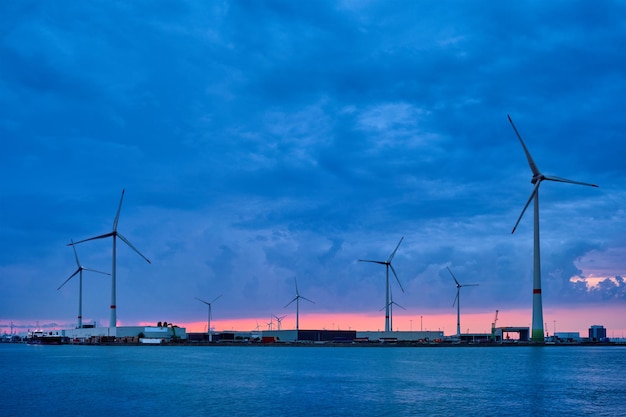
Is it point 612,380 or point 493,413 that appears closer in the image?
point 493,413

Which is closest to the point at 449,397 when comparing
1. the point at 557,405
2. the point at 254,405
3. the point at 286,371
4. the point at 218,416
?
the point at 557,405

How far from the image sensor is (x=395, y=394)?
94.4m

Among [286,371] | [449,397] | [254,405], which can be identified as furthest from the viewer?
[286,371]

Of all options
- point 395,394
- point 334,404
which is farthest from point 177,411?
point 395,394

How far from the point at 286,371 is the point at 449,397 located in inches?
2385

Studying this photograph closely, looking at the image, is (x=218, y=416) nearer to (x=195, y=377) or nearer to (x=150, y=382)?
(x=150, y=382)

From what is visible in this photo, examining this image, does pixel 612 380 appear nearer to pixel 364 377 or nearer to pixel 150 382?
pixel 364 377

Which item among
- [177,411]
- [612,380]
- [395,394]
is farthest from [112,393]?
[612,380]

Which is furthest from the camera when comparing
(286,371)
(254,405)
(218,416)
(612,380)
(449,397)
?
(286,371)

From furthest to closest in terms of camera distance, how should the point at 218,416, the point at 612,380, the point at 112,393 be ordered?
the point at 612,380 → the point at 112,393 → the point at 218,416

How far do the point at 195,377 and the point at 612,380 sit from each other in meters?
78.2

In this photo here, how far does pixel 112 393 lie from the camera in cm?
9675

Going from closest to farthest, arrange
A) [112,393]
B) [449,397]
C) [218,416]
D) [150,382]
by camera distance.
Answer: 1. [218,416]
2. [449,397]
3. [112,393]
4. [150,382]

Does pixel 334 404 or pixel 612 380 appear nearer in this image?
pixel 334 404
